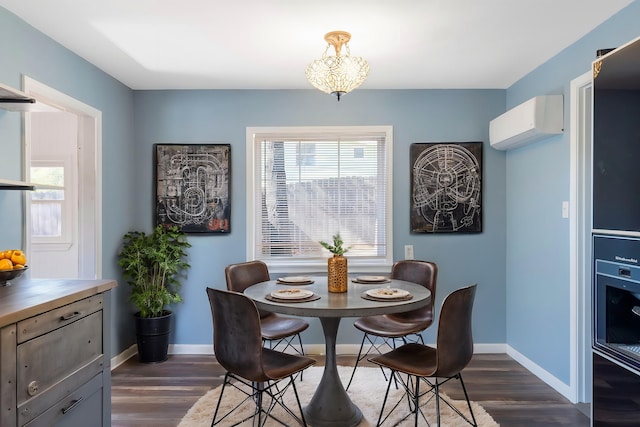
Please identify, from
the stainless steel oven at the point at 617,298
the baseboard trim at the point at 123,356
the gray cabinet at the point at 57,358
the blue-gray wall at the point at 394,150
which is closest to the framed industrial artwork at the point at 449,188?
the blue-gray wall at the point at 394,150

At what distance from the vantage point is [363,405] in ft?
8.21

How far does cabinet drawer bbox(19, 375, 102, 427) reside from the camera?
146cm

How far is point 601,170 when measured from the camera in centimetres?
167

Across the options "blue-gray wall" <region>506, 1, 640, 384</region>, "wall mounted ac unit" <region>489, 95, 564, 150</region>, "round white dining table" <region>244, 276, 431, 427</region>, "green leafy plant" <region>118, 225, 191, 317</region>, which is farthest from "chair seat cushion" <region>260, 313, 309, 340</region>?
"wall mounted ac unit" <region>489, 95, 564, 150</region>

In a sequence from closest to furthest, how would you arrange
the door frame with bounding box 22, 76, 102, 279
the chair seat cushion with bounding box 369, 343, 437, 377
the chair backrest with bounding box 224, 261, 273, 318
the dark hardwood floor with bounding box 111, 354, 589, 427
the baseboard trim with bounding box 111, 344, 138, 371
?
the chair seat cushion with bounding box 369, 343, 437, 377 → the dark hardwood floor with bounding box 111, 354, 589, 427 → the chair backrest with bounding box 224, 261, 273, 318 → the door frame with bounding box 22, 76, 102, 279 → the baseboard trim with bounding box 111, 344, 138, 371

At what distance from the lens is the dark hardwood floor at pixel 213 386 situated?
2387 millimetres

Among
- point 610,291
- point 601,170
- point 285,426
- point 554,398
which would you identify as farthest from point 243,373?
point 554,398

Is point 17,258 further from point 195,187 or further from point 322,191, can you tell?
point 322,191

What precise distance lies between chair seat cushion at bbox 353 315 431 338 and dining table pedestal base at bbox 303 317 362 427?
430 mm

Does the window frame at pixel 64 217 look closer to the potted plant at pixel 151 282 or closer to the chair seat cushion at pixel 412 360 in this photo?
the potted plant at pixel 151 282

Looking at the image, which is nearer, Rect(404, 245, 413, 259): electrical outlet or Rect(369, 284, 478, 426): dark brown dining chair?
Rect(369, 284, 478, 426): dark brown dining chair

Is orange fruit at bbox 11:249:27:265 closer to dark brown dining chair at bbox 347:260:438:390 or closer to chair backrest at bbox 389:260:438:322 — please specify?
dark brown dining chair at bbox 347:260:438:390

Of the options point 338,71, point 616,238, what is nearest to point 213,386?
point 338,71

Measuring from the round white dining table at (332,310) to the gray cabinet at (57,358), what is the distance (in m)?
0.79
